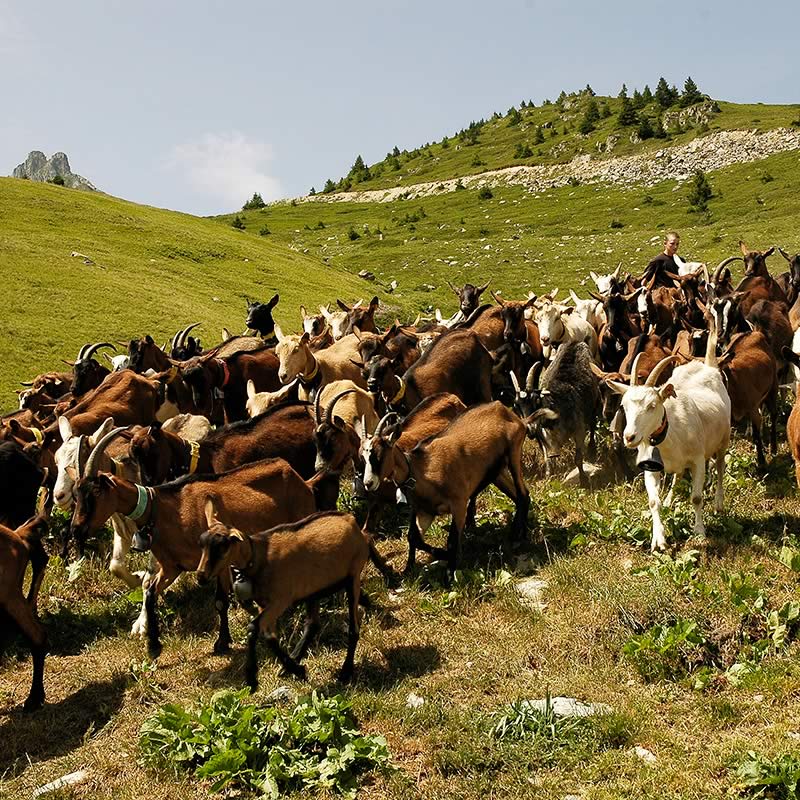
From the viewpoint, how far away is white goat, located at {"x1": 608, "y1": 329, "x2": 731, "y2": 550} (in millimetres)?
9008

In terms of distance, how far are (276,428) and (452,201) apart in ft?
265

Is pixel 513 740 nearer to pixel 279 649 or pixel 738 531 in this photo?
pixel 279 649

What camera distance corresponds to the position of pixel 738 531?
9.27 m

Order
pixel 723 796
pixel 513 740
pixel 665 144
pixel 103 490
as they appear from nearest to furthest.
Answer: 1. pixel 723 796
2. pixel 513 740
3. pixel 103 490
4. pixel 665 144

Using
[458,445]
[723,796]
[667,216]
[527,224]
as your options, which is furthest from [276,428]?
[527,224]

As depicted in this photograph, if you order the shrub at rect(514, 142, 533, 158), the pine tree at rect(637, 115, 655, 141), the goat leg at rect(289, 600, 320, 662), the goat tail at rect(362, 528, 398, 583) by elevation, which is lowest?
the goat leg at rect(289, 600, 320, 662)

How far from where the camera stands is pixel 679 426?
9398 mm

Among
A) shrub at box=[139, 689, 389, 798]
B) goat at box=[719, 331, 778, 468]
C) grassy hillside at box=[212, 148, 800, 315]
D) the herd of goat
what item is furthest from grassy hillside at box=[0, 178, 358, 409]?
goat at box=[719, 331, 778, 468]

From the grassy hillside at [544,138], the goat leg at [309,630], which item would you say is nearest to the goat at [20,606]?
the goat leg at [309,630]

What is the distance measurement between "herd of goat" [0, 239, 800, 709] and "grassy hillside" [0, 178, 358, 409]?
6.05m

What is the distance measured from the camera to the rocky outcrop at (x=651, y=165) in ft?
249

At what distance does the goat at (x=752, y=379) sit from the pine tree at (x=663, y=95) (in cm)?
10248

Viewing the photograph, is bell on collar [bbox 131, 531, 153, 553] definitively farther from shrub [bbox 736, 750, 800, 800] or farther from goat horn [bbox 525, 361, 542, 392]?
goat horn [bbox 525, 361, 542, 392]

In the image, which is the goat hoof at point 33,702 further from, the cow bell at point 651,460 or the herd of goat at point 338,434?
the cow bell at point 651,460
